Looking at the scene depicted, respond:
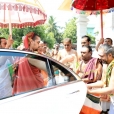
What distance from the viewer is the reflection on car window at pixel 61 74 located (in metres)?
2.57

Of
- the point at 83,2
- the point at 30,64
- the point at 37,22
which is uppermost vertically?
the point at 83,2

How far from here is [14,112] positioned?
208 cm

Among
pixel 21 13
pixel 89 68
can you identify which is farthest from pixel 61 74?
pixel 21 13

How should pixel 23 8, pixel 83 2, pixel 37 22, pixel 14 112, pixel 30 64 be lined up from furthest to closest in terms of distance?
pixel 37 22
pixel 83 2
pixel 23 8
pixel 30 64
pixel 14 112

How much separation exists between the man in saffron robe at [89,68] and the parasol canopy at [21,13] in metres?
1.75

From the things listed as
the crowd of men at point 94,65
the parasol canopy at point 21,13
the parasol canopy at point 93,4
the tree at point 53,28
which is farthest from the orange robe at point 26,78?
the tree at point 53,28

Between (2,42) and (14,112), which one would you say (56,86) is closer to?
(14,112)

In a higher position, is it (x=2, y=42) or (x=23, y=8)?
(x=23, y=8)

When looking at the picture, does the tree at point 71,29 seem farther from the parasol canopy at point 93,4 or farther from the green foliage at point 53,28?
the parasol canopy at point 93,4

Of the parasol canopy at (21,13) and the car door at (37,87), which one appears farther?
the parasol canopy at (21,13)

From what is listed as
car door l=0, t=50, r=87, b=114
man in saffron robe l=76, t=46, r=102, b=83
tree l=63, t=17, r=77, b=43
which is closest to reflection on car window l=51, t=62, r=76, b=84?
car door l=0, t=50, r=87, b=114

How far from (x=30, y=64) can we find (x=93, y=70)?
164 centimetres

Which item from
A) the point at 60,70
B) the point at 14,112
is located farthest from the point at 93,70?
the point at 14,112

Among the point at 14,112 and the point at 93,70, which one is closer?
the point at 14,112
